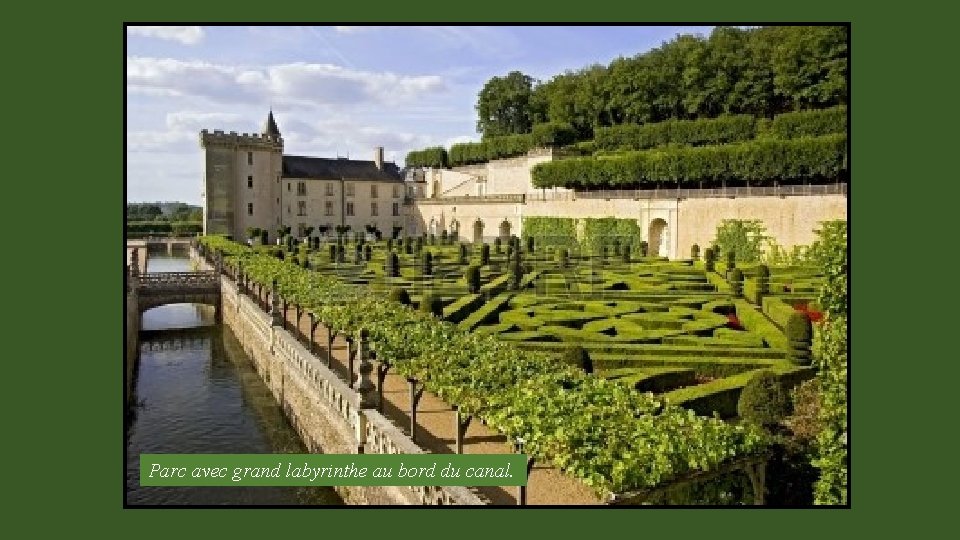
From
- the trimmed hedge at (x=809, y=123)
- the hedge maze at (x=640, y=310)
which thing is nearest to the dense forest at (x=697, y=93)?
the trimmed hedge at (x=809, y=123)

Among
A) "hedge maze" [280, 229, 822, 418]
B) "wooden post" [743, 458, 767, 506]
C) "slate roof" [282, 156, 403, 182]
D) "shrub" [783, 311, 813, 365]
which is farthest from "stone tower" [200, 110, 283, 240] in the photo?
"wooden post" [743, 458, 767, 506]

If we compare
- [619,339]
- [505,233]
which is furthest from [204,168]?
[619,339]

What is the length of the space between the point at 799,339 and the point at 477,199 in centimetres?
4003

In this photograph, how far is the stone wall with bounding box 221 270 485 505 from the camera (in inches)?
366

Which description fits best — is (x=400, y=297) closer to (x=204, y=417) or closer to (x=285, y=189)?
(x=204, y=417)

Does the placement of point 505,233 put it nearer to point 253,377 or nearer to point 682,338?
point 253,377

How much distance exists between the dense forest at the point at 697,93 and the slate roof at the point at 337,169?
620 centimetres

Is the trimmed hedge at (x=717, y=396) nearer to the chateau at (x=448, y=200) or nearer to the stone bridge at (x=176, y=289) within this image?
the chateau at (x=448, y=200)

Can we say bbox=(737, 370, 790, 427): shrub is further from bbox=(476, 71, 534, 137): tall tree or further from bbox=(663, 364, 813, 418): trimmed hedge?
bbox=(476, 71, 534, 137): tall tree

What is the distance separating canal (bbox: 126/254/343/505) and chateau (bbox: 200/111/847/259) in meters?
22.0

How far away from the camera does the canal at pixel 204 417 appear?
11758 millimetres

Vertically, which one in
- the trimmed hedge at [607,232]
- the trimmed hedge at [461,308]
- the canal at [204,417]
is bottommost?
the canal at [204,417]

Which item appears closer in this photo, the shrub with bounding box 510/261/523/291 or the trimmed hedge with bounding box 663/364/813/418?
the trimmed hedge with bounding box 663/364/813/418

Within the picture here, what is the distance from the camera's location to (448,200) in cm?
5603
